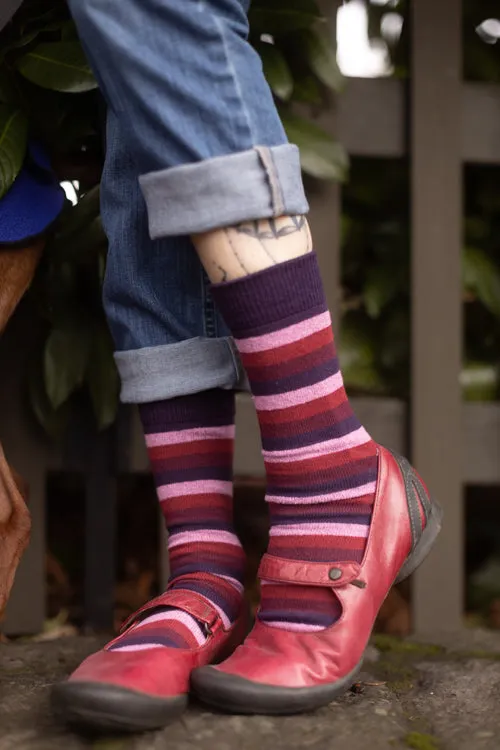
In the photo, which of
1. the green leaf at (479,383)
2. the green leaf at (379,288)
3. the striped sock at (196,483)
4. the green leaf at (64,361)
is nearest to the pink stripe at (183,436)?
the striped sock at (196,483)

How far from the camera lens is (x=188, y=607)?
898mm

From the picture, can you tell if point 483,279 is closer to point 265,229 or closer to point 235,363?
point 235,363

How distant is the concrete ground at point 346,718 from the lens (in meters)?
0.75

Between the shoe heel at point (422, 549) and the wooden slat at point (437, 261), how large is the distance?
511 mm

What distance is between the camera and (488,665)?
3.52 ft

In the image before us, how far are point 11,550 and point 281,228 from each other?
55 centimetres

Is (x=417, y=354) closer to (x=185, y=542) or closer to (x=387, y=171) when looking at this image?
(x=387, y=171)

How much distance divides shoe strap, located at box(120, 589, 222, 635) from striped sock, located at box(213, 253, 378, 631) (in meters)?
0.06

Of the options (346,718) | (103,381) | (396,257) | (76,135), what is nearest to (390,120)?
(396,257)

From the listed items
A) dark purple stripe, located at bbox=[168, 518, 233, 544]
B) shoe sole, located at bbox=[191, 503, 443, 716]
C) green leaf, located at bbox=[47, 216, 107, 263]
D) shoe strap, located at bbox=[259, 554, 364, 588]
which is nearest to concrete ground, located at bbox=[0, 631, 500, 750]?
shoe sole, located at bbox=[191, 503, 443, 716]

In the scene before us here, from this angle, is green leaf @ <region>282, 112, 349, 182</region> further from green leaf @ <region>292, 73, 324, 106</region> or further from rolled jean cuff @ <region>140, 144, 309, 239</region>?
rolled jean cuff @ <region>140, 144, 309, 239</region>

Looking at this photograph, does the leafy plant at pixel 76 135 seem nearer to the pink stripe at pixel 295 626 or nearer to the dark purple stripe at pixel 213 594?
the dark purple stripe at pixel 213 594

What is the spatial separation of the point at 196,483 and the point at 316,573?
0.21 metres

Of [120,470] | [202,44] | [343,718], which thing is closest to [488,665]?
[343,718]
